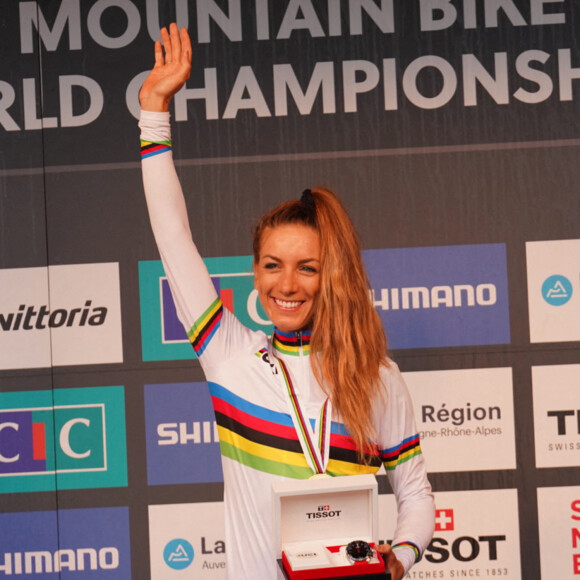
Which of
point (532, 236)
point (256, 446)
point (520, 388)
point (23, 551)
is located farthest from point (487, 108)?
point (23, 551)

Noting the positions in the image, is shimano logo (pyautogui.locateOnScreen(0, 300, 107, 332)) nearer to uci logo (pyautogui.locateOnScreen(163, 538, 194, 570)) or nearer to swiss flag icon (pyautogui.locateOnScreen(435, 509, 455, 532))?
uci logo (pyautogui.locateOnScreen(163, 538, 194, 570))

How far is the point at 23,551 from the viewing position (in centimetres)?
317

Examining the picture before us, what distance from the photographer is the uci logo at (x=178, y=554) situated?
313 cm

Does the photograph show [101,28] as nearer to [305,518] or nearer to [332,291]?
[332,291]

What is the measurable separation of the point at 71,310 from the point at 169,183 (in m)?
1.42

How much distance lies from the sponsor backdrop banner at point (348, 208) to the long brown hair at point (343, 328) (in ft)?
3.94

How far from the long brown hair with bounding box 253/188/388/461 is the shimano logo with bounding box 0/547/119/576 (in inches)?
66.0

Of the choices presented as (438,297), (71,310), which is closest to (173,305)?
(71,310)

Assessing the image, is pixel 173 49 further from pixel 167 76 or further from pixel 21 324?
pixel 21 324

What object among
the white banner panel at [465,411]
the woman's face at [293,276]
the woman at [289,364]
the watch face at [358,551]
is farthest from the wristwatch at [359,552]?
the white banner panel at [465,411]

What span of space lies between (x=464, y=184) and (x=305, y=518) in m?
1.80

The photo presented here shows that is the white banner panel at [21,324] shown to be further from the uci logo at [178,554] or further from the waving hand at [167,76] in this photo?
the waving hand at [167,76]

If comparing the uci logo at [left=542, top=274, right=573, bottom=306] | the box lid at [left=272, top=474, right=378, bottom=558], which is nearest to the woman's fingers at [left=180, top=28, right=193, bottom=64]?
the box lid at [left=272, top=474, right=378, bottom=558]

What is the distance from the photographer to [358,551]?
1567mm
